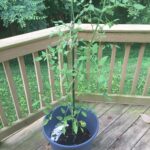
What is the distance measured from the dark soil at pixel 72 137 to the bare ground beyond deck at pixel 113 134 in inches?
10.0

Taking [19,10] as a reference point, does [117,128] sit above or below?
below

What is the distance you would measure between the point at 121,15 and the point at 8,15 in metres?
2.43

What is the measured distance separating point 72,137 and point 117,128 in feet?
1.81

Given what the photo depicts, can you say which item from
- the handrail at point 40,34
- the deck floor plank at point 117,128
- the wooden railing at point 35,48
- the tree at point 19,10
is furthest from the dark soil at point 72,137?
the tree at point 19,10

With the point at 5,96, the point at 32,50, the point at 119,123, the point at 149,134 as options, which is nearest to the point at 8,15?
the point at 5,96

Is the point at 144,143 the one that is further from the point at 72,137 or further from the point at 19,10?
the point at 19,10

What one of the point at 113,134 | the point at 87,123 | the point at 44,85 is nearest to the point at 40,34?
the point at 87,123

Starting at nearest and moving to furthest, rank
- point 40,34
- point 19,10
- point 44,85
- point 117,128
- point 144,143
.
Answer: point 40,34 → point 144,143 → point 117,128 → point 44,85 → point 19,10

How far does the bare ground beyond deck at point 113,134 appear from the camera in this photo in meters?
1.94

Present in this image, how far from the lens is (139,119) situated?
2199mm

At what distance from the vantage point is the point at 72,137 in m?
1.72

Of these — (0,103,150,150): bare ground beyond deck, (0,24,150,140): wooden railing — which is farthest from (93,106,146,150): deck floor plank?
(0,24,150,140): wooden railing

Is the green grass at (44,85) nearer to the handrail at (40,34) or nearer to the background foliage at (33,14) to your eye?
the handrail at (40,34)

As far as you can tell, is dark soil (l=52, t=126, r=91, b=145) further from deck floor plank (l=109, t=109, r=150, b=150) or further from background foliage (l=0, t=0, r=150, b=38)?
background foliage (l=0, t=0, r=150, b=38)
